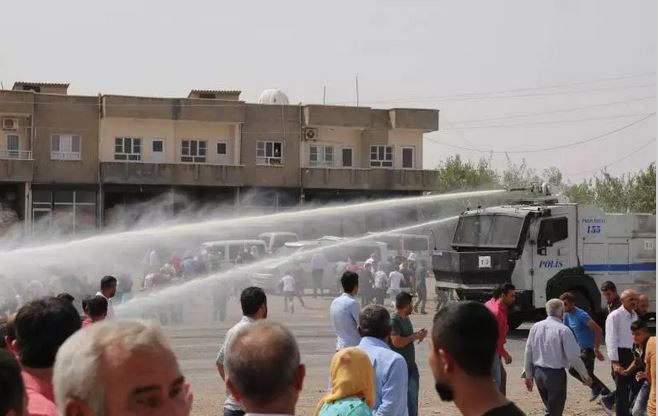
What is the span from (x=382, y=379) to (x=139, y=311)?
1726cm

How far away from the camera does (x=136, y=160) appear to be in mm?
57938

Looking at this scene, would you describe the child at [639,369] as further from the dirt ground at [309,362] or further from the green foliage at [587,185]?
the green foliage at [587,185]

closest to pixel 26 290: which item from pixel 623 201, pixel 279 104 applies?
pixel 279 104

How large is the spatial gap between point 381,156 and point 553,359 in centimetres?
5096

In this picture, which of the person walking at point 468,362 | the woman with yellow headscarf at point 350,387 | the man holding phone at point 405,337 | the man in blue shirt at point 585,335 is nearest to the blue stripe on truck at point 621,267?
the man in blue shirt at point 585,335

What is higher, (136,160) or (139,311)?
(136,160)

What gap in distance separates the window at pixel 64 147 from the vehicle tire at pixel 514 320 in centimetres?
3642

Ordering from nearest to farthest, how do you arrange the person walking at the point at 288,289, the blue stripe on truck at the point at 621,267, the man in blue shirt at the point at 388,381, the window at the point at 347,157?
the man in blue shirt at the point at 388,381 < the blue stripe on truck at the point at 621,267 < the person walking at the point at 288,289 < the window at the point at 347,157

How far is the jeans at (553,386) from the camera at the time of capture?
11.8 m

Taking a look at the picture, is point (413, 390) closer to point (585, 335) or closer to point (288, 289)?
point (585, 335)

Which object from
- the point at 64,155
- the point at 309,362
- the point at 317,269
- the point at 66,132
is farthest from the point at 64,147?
the point at 309,362

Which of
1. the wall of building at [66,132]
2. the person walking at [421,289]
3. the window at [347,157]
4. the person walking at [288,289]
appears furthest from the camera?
the window at [347,157]

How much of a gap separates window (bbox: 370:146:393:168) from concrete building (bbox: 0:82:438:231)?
0.19 feet

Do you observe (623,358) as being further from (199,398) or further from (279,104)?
(279,104)
